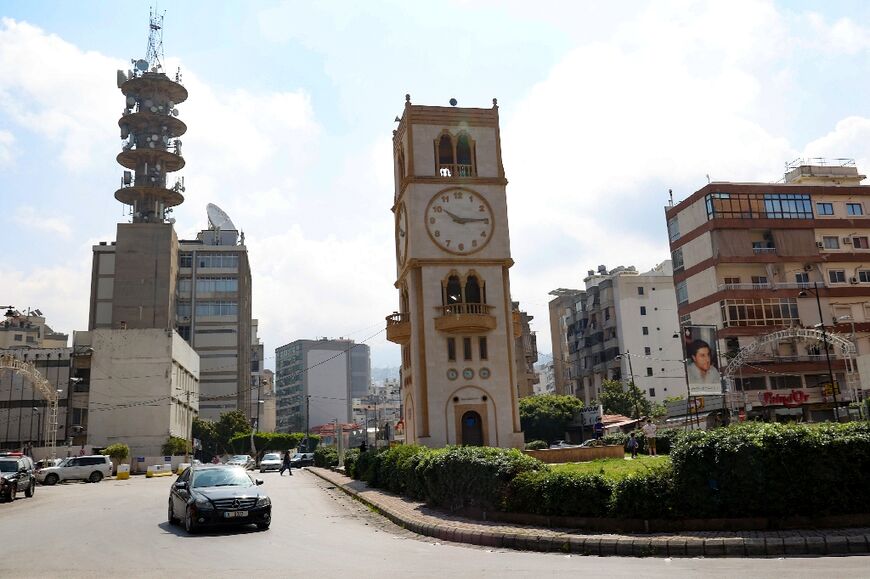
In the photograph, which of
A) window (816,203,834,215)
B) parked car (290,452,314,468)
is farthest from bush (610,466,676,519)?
window (816,203,834,215)

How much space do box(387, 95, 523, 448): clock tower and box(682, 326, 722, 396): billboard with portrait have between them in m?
12.4

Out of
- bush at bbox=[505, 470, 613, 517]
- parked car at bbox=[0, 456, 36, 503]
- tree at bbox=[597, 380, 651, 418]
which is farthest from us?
tree at bbox=[597, 380, 651, 418]

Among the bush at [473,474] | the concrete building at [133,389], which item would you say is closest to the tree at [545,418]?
the concrete building at [133,389]

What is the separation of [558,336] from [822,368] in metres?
53.7

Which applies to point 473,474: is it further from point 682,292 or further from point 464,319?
point 682,292

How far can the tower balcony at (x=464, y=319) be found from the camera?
37.8 metres

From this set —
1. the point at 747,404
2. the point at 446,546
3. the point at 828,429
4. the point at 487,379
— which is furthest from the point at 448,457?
the point at 747,404

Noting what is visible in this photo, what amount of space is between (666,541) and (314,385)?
545 ft

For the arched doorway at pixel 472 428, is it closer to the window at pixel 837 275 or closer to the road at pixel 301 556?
the road at pixel 301 556

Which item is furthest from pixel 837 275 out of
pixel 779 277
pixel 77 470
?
pixel 77 470

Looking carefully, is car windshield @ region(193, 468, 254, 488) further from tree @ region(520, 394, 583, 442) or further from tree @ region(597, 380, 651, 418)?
tree @ region(597, 380, 651, 418)

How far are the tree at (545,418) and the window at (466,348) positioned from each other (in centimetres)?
4200

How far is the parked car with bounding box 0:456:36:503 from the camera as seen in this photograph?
28.2 metres

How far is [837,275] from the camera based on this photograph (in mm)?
64438
